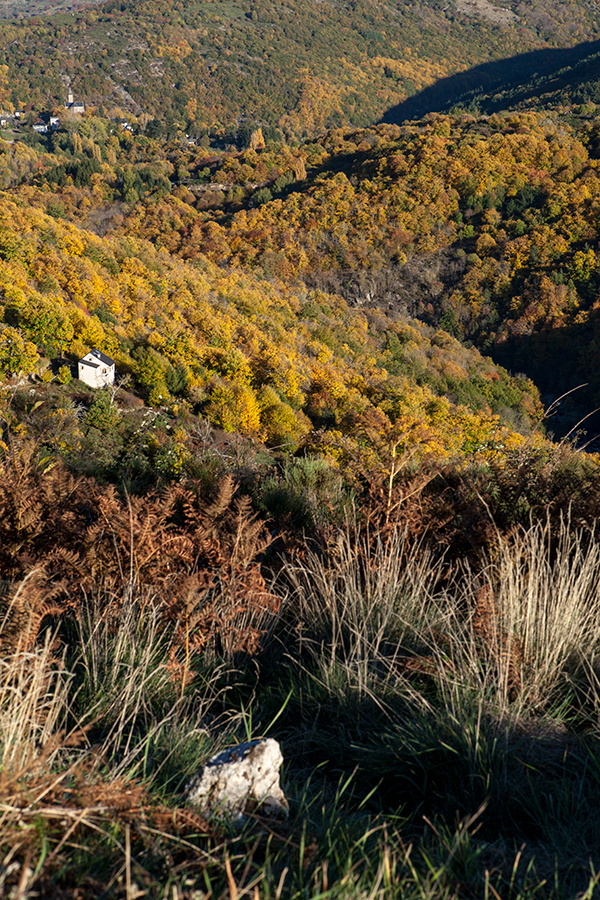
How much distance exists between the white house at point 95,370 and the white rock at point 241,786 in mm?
9767

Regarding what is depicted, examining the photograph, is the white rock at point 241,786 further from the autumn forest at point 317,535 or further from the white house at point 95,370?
the white house at point 95,370

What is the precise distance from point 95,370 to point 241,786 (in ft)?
32.6

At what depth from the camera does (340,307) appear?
32438 millimetres

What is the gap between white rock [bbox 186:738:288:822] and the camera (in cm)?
138

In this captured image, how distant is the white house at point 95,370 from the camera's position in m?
10.2

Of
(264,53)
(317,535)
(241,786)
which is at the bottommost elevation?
(317,535)

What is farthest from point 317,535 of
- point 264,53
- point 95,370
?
point 264,53

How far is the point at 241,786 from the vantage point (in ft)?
4.64

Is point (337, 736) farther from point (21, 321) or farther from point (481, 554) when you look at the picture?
point (21, 321)

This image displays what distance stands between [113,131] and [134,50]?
46.8 meters

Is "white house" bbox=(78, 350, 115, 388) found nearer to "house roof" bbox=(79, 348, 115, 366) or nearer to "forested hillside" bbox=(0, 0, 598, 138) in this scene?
"house roof" bbox=(79, 348, 115, 366)

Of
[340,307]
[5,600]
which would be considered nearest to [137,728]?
[5,600]

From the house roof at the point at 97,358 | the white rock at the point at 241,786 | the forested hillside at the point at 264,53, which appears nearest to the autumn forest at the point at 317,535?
the white rock at the point at 241,786

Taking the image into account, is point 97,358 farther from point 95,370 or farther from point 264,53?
point 264,53
